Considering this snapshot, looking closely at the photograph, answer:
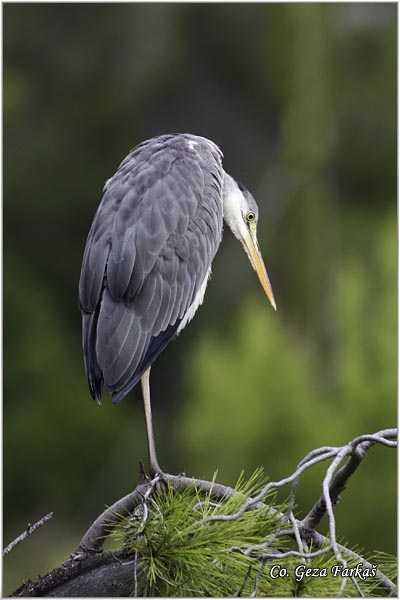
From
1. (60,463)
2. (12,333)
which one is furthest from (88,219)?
(60,463)

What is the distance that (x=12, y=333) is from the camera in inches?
261

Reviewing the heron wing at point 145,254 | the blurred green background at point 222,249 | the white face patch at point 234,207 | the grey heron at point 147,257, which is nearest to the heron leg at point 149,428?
the grey heron at point 147,257

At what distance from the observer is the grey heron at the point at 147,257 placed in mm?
2178

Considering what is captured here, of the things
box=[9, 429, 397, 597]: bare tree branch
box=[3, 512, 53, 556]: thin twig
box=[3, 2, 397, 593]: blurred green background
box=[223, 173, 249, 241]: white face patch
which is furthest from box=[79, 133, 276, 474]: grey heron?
box=[3, 2, 397, 593]: blurred green background

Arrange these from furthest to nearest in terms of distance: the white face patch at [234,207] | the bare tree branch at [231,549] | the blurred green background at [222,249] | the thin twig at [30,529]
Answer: the blurred green background at [222,249] → the white face patch at [234,207] → the thin twig at [30,529] → the bare tree branch at [231,549]

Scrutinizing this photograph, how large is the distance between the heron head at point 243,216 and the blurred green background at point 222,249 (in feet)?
5.34

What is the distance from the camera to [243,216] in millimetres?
2736

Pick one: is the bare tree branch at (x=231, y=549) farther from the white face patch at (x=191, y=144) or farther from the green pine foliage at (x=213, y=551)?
the white face patch at (x=191, y=144)

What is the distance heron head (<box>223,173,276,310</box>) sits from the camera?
271 centimetres

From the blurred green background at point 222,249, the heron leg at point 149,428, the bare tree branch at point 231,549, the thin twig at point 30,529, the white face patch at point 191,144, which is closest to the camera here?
the bare tree branch at point 231,549

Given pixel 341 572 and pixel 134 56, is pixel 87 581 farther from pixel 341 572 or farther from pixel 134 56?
pixel 134 56

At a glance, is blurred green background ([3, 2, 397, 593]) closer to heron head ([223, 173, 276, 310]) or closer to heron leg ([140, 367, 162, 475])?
heron head ([223, 173, 276, 310])

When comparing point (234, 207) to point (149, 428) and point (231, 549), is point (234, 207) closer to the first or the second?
point (149, 428)

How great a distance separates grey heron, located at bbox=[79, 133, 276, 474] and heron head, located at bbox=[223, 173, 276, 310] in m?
0.11
